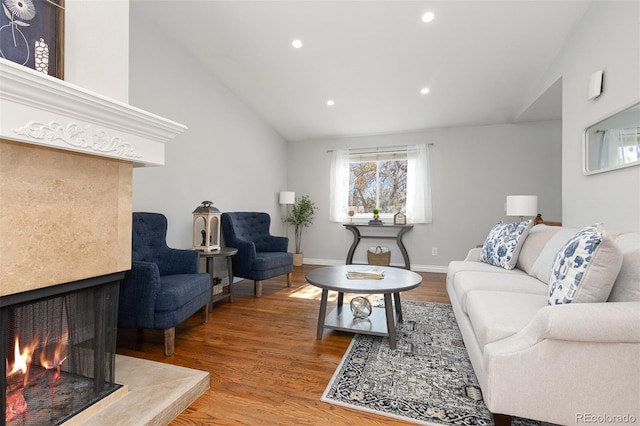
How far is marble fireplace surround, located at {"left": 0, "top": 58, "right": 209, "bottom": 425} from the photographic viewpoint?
1010mm

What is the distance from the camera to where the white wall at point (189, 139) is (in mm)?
2775

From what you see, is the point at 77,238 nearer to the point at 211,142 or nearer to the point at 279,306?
the point at 279,306

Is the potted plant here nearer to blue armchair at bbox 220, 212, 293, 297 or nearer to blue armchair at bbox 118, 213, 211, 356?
blue armchair at bbox 220, 212, 293, 297

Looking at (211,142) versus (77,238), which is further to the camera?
(211,142)

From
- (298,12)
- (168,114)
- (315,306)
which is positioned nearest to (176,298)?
(315,306)

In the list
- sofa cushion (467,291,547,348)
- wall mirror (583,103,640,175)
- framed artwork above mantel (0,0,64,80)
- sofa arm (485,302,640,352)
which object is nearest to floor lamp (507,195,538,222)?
wall mirror (583,103,640,175)

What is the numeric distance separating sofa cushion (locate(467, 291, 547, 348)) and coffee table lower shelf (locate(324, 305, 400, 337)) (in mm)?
672

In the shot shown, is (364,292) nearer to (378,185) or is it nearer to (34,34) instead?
(34,34)

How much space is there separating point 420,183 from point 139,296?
162 inches

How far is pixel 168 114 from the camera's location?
3.03 meters

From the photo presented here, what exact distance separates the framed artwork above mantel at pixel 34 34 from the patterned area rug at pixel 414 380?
1.87 metres

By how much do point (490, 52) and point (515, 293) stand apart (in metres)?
2.45

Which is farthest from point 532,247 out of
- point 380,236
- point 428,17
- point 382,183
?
point 382,183

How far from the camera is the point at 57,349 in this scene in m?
1.25
